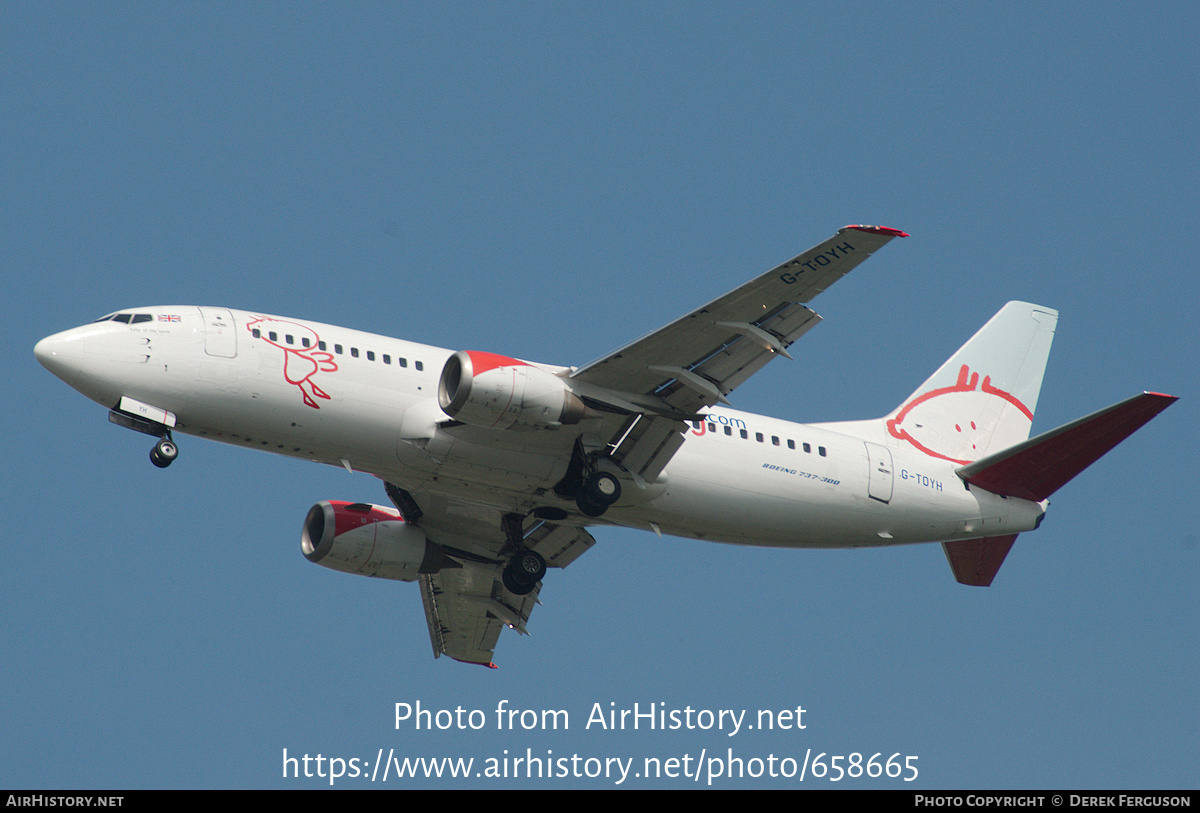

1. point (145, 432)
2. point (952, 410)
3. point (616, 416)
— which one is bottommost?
point (145, 432)

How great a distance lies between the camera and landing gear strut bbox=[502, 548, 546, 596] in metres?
34.0

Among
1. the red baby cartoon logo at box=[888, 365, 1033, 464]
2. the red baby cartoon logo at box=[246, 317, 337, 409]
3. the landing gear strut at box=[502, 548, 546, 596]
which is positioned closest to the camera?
the red baby cartoon logo at box=[246, 317, 337, 409]

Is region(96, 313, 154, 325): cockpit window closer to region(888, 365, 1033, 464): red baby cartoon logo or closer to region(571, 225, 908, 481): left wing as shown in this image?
region(571, 225, 908, 481): left wing

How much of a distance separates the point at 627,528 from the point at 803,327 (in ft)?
24.8

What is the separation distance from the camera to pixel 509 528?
34.1 metres

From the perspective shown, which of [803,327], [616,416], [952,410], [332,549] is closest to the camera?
[803,327]

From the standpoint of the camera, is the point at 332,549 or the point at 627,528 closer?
the point at 627,528

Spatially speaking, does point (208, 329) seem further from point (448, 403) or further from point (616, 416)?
point (616, 416)

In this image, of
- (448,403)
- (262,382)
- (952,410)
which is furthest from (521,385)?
(952,410)

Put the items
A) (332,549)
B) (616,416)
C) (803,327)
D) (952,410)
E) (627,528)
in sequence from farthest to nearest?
(952,410) → (332,549) → (627,528) → (616,416) → (803,327)

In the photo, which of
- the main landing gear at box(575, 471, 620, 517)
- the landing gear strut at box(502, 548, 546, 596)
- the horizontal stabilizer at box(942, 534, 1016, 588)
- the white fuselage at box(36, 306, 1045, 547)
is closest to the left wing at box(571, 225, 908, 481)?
the main landing gear at box(575, 471, 620, 517)

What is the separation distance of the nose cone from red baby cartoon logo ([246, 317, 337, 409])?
11.7ft

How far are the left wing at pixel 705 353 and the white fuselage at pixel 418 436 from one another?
1.21m

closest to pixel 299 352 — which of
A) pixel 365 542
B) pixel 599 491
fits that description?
pixel 599 491
